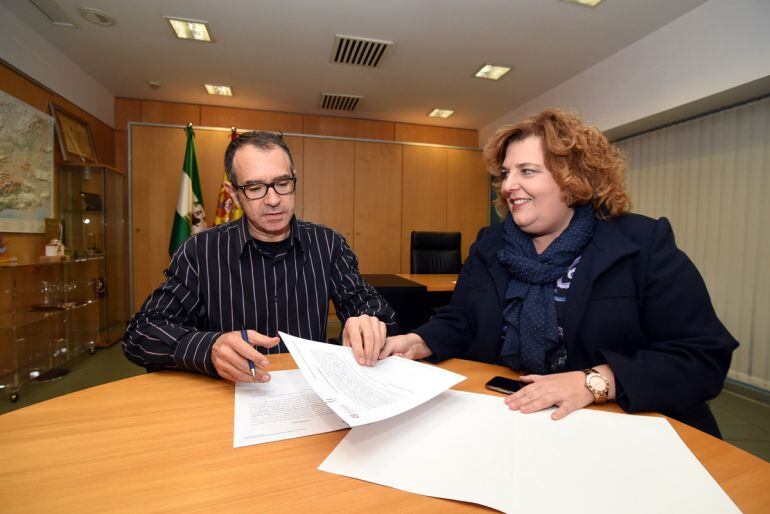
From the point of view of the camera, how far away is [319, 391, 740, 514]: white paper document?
1.65 ft

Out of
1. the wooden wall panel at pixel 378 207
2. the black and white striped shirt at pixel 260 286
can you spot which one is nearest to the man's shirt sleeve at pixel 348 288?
the black and white striped shirt at pixel 260 286

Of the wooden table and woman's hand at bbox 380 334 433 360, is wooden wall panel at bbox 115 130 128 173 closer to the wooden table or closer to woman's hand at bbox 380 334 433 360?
the wooden table

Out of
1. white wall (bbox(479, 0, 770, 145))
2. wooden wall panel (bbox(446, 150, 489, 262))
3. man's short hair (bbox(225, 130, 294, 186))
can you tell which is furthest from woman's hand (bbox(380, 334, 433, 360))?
wooden wall panel (bbox(446, 150, 489, 262))

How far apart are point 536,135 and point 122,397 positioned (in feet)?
4.27

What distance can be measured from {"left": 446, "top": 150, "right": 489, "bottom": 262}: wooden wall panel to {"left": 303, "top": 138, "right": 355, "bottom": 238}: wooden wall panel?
151 centimetres

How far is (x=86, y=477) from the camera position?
548 millimetres

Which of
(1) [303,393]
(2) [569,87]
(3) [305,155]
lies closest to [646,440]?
(1) [303,393]

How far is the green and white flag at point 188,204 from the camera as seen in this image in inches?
186

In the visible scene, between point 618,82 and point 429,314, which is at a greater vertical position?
point 618,82

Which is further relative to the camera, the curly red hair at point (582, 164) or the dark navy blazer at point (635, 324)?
the curly red hair at point (582, 164)

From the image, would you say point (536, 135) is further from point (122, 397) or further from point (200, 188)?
point (200, 188)

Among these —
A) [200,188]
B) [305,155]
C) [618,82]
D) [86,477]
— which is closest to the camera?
[86,477]

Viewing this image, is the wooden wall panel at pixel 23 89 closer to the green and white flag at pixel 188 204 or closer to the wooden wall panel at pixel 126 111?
the green and white flag at pixel 188 204

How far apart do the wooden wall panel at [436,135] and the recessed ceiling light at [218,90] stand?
97.3 inches
